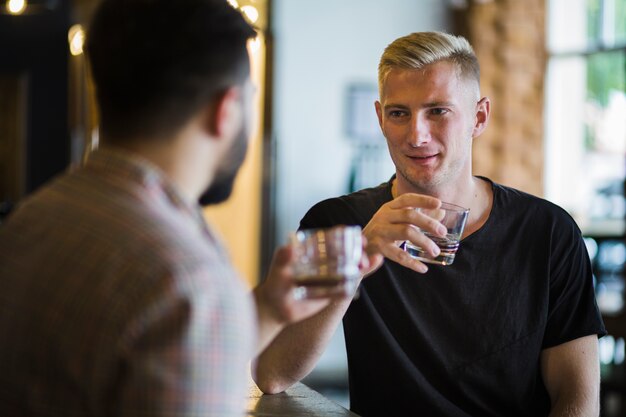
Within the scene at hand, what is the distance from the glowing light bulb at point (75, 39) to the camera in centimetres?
643

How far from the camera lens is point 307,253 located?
137cm

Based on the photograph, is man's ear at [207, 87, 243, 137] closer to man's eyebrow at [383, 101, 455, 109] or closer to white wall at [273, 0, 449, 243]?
man's eyebrow at [383, 101, 455, 109]

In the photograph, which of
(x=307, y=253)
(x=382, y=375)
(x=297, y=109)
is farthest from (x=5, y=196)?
(x=307, y=253)

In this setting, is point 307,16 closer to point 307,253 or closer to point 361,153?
point 361,153

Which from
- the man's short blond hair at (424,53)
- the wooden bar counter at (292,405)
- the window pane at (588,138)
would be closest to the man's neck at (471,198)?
the man's short blond hair at (424,53)

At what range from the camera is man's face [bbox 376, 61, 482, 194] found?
2.18 m

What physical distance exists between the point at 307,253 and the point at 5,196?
601 cm

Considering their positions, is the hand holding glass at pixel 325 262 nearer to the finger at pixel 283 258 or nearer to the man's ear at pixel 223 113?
the finger at pixel 283 258

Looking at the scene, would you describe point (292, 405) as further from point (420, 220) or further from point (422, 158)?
point (422, 158)

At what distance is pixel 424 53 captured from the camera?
2223 millimetres

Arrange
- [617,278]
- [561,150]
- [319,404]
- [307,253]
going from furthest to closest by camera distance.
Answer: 1. [561,150]
2. [617,278]
3. [319,404]
4. [307,253]

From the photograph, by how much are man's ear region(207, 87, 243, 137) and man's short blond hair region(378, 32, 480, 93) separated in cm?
110

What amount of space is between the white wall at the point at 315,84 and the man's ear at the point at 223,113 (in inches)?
218

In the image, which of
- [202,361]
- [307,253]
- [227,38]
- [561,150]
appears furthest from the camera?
[561,150]
